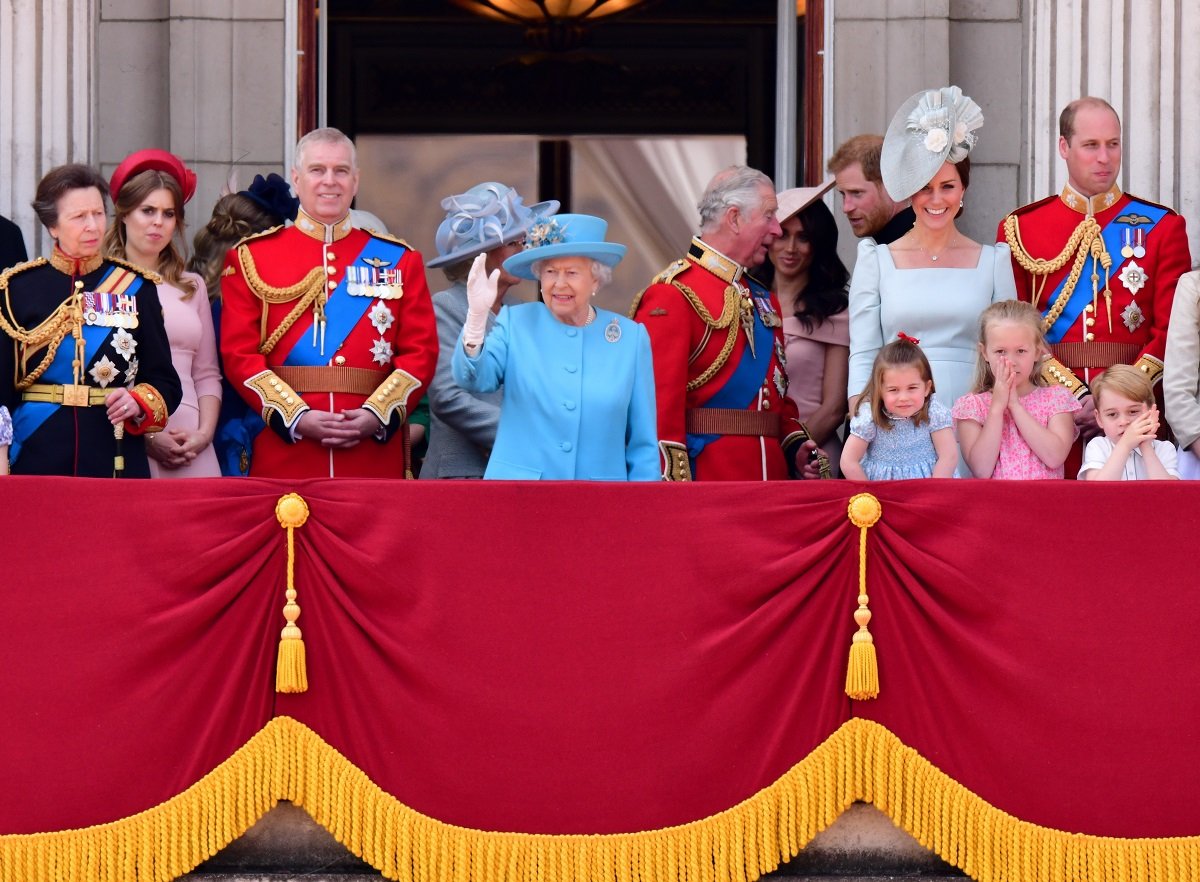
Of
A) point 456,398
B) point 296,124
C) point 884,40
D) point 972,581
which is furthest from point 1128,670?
point 296,124

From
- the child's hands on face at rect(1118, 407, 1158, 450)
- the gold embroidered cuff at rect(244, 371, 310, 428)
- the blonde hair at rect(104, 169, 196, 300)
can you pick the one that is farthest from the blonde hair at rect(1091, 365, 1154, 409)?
the blonde hair at rect(104, 169, 196, 300)

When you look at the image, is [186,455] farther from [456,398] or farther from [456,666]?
[456,666]

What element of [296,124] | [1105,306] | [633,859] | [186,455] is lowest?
[633,859]

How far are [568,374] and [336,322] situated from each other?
2.77ft

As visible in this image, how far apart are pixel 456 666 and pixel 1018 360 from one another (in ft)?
5.98

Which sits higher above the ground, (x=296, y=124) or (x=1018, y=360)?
(x=296, y=124)

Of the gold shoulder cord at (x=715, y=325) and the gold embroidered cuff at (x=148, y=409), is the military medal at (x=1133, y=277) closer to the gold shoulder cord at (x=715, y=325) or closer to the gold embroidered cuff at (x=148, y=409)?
the gold shoulder cord at (x=715, y=325)

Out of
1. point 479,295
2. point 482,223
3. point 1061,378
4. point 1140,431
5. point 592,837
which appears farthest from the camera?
point 482,223

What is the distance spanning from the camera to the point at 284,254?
21.3ft

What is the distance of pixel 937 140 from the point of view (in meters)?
6.43

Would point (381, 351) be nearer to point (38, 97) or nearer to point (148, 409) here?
point (148, 409)

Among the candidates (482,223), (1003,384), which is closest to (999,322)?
(1003,384)

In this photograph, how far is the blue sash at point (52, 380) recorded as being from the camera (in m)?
6.00

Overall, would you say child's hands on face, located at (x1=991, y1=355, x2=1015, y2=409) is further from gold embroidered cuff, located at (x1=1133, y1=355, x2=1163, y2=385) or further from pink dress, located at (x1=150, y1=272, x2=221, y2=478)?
pink dress, located at (x1=150, y1=272, x2=221, y2=478)
